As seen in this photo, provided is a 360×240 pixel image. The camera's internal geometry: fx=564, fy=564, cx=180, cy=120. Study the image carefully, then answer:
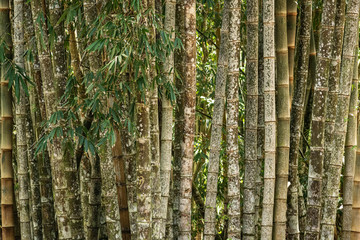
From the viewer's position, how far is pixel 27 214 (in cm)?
416

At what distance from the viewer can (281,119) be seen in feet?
13.2

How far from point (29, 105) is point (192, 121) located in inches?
48.7

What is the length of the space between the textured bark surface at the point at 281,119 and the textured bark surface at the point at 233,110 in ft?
0.98

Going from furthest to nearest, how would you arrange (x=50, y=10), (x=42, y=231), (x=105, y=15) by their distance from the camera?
1. (x=42, y=231)
2. (x=50, y=10)
3. (x=105, y=15)

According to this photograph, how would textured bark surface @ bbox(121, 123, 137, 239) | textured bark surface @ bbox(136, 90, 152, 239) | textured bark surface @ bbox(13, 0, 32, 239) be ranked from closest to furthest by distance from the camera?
textured bark surface @ bbox(136, 90, 152, 239), textured bark surface @ bbox(121, 123, 137, 239), textured bark surface @ bbox(13, 0, 32, 239)

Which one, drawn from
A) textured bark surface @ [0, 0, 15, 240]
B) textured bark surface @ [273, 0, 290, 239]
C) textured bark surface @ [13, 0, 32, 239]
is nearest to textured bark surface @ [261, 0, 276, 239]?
textured bark surface @ [273, 0, 290, 239]

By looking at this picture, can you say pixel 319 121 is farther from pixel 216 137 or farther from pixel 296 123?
pixel 216 137

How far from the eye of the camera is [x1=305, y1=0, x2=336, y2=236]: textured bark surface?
13.3 feet

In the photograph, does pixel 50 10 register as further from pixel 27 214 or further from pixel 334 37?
pixel 334 37

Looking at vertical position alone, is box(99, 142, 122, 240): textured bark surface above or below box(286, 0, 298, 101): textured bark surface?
below

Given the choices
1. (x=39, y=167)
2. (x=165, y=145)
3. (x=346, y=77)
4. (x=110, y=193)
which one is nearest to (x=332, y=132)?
(x=346, y=77)

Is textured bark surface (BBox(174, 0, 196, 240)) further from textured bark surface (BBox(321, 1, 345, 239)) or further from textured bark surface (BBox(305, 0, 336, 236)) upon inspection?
textured bark surface (BBox(321, 1, 345, 239))

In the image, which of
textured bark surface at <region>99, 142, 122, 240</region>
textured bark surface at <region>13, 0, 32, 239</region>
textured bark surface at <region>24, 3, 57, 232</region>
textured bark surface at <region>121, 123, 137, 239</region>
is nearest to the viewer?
textured bark surface at <region>99, 142, 122, 240</region>

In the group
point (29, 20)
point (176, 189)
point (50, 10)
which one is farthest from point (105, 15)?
point (176, 189)
